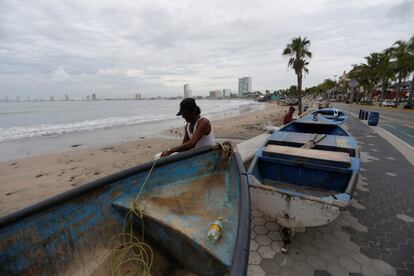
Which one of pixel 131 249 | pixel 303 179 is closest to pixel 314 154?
pixel 303 179

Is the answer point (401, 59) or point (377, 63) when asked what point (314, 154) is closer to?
point (401, 59)

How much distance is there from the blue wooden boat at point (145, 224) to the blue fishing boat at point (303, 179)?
0.63 metres

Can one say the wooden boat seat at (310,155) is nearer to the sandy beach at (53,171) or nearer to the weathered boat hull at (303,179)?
the weathered boat hull at (303,179)

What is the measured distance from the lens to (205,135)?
3.48 m

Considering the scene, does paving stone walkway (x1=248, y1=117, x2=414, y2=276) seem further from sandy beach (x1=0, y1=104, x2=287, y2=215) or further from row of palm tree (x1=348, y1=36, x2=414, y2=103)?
row of palm tree (x1=348, y1=36, x2=414, y2=103)

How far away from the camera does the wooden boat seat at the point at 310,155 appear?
3509 millimetres

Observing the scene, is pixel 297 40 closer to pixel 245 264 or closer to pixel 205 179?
pixel 205 179

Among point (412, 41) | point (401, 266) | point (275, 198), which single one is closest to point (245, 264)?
point (275, 198)

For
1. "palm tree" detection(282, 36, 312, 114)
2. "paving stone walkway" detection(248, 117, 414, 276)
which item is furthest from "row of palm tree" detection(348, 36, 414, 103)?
"paving stone walkway" detection(248, 117, 414, 276)

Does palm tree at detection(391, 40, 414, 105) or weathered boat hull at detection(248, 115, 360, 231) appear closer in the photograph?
weathered boat hull at detection(248, 115, 360, 231)

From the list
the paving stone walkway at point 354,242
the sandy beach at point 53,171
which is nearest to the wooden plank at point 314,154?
the paving stone walkway at point 354,242

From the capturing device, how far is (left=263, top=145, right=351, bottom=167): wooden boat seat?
3509 millimetres

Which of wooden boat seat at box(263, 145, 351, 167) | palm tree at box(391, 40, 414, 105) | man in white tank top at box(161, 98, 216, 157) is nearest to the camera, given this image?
man in white tank top at box(161, 98, 216, 157)

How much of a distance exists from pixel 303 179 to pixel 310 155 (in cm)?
52
